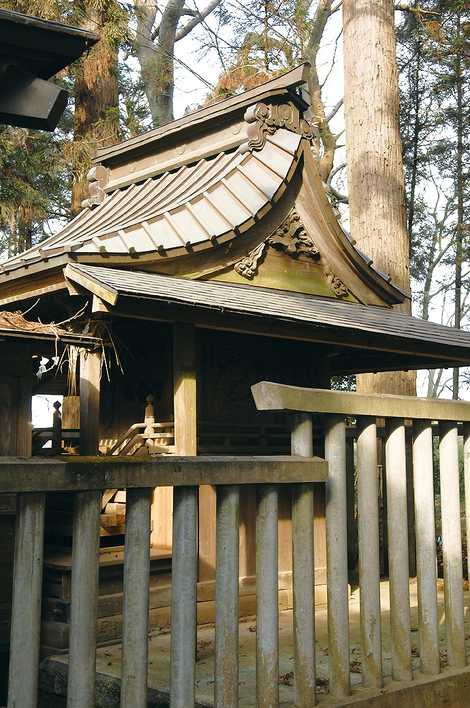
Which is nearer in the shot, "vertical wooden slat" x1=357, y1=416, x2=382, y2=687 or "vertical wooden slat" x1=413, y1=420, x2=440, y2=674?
"vertical wooden slat" x1=357, y1=416, x2=382, y2=687

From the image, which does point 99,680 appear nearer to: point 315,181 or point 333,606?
point 333,606

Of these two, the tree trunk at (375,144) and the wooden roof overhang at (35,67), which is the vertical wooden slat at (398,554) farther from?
the tree trunk at (375,144)

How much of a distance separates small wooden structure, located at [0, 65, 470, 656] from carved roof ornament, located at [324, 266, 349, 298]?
0.01 m

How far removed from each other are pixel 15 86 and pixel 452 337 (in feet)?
19.0

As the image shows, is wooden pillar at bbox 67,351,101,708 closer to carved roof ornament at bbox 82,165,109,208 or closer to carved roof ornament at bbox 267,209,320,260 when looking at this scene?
carved roof ornament at bbox 267,209,320,260

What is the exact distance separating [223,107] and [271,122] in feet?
1.92

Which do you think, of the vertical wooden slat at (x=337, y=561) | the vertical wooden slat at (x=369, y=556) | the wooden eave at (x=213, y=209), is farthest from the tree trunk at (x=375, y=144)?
the vertical wooden slat at (x=337, y=561)

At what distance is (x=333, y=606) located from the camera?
449 centimetres

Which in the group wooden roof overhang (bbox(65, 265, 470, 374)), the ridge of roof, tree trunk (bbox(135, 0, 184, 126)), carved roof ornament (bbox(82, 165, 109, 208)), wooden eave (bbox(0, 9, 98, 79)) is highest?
tree trunk (bbox(135, 0, 184, 126))

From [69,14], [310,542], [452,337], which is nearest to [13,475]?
[310,542]

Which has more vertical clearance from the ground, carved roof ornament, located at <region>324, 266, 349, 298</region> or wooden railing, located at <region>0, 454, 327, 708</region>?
carved roof ornament, located at <region>324, 266, 349, 298</region>

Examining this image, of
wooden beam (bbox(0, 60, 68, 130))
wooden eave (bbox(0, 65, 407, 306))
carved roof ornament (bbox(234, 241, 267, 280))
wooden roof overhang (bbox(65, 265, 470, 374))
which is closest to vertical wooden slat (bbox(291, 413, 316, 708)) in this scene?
wooden beam (bbox(0, 60, 68, 130))

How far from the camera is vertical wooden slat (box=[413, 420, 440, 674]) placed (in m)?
5.04

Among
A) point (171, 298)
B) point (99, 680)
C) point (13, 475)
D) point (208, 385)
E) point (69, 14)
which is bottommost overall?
point (99, 680)
